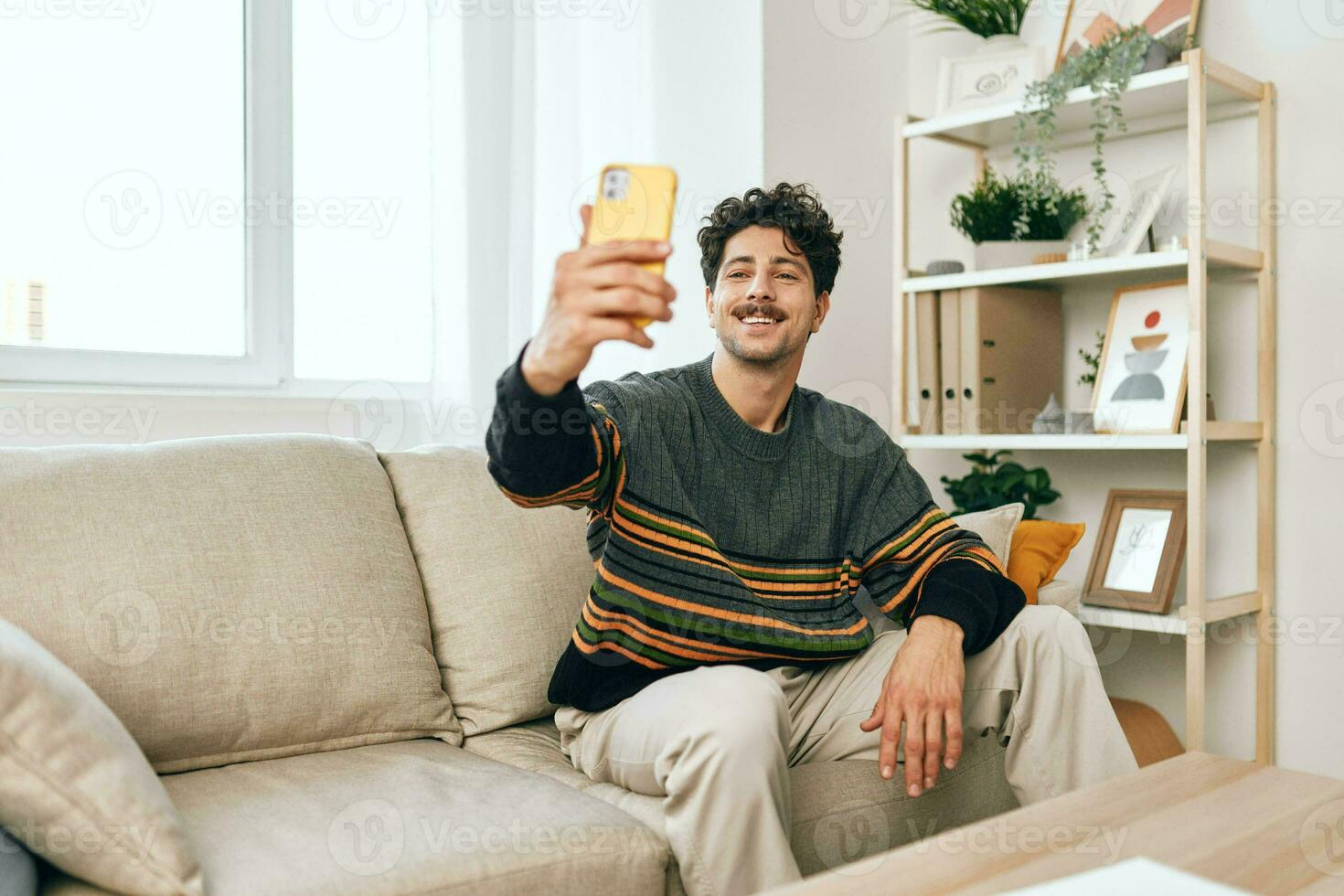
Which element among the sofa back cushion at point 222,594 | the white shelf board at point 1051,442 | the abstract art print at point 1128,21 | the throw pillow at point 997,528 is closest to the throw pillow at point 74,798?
the sofa back cushion at point 222,594

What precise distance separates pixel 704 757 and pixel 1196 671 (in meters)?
1.19

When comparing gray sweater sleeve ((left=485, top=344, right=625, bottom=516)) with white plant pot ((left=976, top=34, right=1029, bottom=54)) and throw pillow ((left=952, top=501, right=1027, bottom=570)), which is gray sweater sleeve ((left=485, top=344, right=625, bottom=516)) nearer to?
throw pillow ((left=952, top=501, right=1027, bottom=570))

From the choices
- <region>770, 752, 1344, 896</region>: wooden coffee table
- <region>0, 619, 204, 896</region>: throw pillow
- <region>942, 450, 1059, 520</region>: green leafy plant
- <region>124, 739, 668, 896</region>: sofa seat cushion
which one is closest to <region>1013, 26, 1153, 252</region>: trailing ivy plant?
<region>942, 450, 1059, 520</region>: green leafy plant

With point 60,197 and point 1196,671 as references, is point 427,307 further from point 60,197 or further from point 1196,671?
point 1196,671

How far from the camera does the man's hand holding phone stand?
102cm

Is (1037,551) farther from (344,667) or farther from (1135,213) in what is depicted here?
(344,667)

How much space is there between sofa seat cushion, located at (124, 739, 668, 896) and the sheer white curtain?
986mm

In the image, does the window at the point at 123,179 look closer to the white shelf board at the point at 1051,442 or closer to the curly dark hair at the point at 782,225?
the curly dark hair at the point at 782,225

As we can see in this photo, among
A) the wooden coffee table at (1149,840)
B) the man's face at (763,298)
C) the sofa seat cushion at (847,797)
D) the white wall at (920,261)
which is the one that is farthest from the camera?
the white wall at (920,261)

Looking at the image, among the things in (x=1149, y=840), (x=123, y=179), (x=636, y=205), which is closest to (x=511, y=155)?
(x=123, y=179)

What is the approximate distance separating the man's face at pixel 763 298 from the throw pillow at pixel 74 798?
0.94 metres

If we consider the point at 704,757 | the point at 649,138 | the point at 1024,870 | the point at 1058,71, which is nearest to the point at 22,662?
the point at 704,757

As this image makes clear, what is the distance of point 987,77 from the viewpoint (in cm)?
246

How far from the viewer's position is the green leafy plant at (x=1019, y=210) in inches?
93.7
